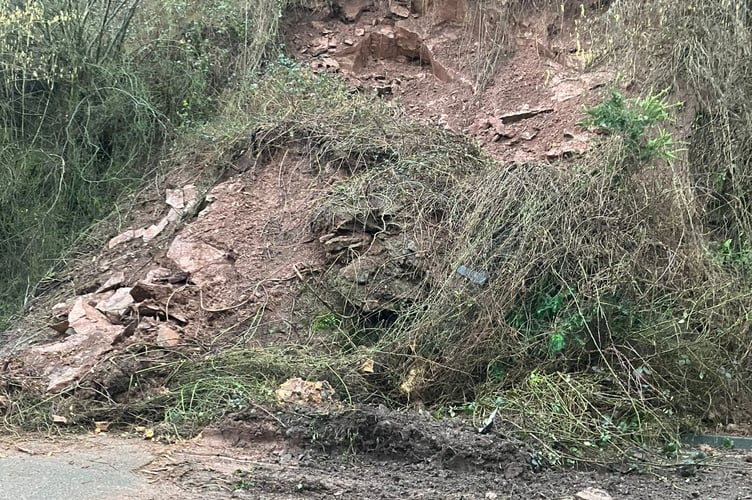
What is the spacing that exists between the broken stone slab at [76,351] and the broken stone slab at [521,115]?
4967 mm

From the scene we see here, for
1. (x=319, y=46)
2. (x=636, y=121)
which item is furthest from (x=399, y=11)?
(x=636, y=121)

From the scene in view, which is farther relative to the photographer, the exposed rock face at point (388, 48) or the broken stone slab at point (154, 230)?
the exposed rock face at point (388, 48)

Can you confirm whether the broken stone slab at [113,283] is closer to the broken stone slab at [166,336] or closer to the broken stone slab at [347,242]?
the broken stone slab at [166,336]

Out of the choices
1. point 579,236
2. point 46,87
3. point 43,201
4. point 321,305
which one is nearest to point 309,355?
point 321,305

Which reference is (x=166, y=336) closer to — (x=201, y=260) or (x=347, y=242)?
(x=201, y=260)

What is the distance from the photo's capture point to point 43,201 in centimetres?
810

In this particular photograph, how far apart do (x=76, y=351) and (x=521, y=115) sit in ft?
17.9

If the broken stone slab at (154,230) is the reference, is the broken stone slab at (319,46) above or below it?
above

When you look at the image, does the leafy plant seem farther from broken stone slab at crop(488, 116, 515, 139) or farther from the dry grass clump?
broken stone slab at crop(488, 116, 515, 139)

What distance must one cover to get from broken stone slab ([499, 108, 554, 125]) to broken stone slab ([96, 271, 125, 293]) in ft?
15.2

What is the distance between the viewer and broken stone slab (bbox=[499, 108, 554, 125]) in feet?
25.6

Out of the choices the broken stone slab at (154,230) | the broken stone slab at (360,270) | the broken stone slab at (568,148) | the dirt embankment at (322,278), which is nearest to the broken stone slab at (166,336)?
the dirt embankment at (322,278)

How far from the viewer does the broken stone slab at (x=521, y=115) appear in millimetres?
7793

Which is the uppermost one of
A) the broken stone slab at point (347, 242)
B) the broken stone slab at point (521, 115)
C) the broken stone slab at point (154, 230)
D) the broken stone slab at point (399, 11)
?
the broken stone slab at point (399, 11)
